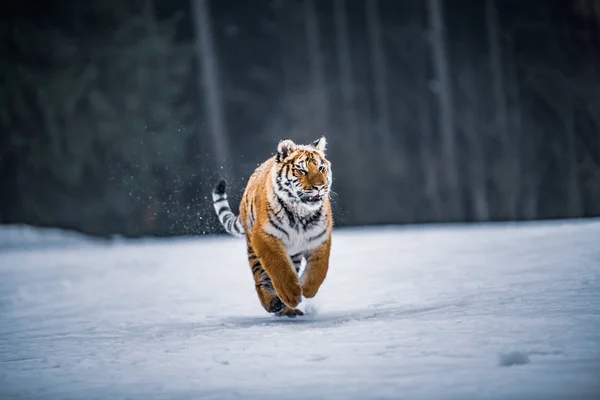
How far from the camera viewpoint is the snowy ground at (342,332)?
3045mm

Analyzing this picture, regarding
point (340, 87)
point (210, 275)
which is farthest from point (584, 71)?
point (210, 275)

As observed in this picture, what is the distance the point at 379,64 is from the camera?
18125 mm

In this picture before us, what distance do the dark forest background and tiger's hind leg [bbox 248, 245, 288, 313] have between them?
10879 mm

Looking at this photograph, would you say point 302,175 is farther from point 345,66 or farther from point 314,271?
point 345,66

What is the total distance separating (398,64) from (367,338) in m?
14.7

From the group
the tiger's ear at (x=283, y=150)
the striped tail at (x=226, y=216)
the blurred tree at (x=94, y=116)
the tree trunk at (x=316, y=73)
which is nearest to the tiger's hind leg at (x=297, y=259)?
the tiger's ear at (x=283, y=150)

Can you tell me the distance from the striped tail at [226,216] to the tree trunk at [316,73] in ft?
38.0

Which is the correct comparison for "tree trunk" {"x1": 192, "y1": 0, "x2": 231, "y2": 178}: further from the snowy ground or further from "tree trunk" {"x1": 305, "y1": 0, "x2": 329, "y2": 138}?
the snowy ground

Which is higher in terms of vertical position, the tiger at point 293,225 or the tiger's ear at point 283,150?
the tiger's ear at point 283,150

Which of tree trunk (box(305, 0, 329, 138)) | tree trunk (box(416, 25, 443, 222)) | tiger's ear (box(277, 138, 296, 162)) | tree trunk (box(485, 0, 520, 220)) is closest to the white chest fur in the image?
tiger's ear (box(277, 138, 296, 162))

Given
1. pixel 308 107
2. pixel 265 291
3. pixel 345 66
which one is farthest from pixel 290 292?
pixel 345 66

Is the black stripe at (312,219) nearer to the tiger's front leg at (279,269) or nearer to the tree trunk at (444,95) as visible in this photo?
the tiger's front leg at (279,269)

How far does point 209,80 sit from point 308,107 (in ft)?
7.29

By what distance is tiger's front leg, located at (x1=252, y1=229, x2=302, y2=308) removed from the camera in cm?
460
